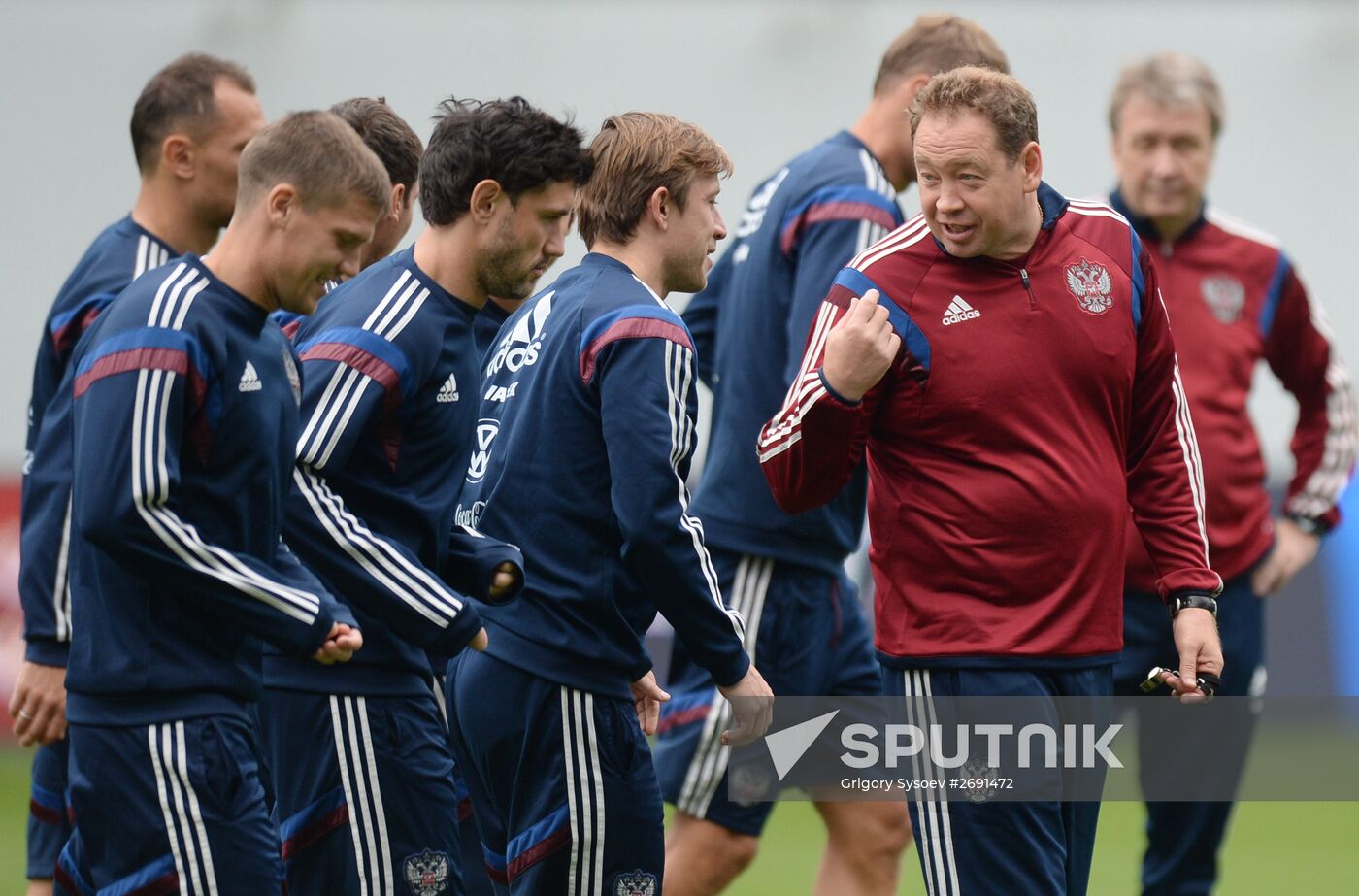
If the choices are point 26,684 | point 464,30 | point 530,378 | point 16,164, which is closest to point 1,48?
point 16,164

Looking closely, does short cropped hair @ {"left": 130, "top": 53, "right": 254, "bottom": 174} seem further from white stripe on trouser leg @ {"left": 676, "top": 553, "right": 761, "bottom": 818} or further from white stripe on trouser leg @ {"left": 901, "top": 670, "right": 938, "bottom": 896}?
white stripe on trouser leg @ {"left": 901, "top": 670, "right": 938, "bottom": 896}

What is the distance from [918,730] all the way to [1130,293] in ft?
3.42

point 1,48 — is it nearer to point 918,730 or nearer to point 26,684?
point 26,684

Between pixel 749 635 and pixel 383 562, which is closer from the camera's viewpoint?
pixel 383 562

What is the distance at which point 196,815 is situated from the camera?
3357 mm

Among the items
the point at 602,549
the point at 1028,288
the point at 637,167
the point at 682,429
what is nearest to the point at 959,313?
the point at 1028,288

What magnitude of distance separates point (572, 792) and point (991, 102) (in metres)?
1.68

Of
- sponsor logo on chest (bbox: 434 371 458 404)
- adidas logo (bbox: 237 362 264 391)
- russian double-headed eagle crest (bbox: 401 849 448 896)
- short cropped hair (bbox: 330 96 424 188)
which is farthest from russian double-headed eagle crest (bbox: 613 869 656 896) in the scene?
short cropped hair (bbox: 330 96 424 188)

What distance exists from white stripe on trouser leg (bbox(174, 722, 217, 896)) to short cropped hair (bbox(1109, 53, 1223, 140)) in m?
3.86

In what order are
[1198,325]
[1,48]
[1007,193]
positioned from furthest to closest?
[1,48] → [1198,325] → [1007,193]

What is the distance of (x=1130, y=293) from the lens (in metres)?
3.95

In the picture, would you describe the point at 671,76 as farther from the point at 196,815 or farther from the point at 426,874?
the point at 196,815

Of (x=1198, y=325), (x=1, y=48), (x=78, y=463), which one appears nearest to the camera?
(x=78, y=463)

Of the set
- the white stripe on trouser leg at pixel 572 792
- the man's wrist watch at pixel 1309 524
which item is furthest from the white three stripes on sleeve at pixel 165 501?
the man's wrist watch at pixel 1309 524
